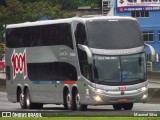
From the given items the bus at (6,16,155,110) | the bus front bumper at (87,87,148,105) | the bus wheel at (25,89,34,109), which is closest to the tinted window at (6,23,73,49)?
the bus at (6,16,155,110)

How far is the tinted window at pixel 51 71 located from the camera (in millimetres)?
33688

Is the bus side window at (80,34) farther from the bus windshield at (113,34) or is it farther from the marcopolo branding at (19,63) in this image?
the marcopolo branding at (19,63)

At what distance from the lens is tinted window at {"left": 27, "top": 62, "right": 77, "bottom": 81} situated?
33688 mm

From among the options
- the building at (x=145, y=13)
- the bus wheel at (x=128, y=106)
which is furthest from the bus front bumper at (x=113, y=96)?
the building at (x=145, y=13)

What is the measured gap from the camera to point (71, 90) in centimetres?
3344

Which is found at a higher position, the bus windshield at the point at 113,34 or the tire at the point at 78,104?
the bus windshield at the point at 113,34

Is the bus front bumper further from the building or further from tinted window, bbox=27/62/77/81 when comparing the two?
the building

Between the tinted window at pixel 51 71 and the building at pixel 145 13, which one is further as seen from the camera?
the building at pixel 145 13

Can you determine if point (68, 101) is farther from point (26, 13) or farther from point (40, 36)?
point (26, 13)

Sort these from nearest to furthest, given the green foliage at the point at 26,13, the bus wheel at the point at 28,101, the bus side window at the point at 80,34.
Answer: the bus side window at the point at 80,34, the bus wheel at the point at 28,101, the green foliage at the point at 26,13

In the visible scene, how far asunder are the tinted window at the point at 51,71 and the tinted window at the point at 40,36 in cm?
85

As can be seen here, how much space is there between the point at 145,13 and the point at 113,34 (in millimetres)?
76643

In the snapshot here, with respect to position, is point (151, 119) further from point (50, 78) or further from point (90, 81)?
point (50, 78)

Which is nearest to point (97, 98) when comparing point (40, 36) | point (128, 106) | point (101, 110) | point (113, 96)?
point (113, 96)
